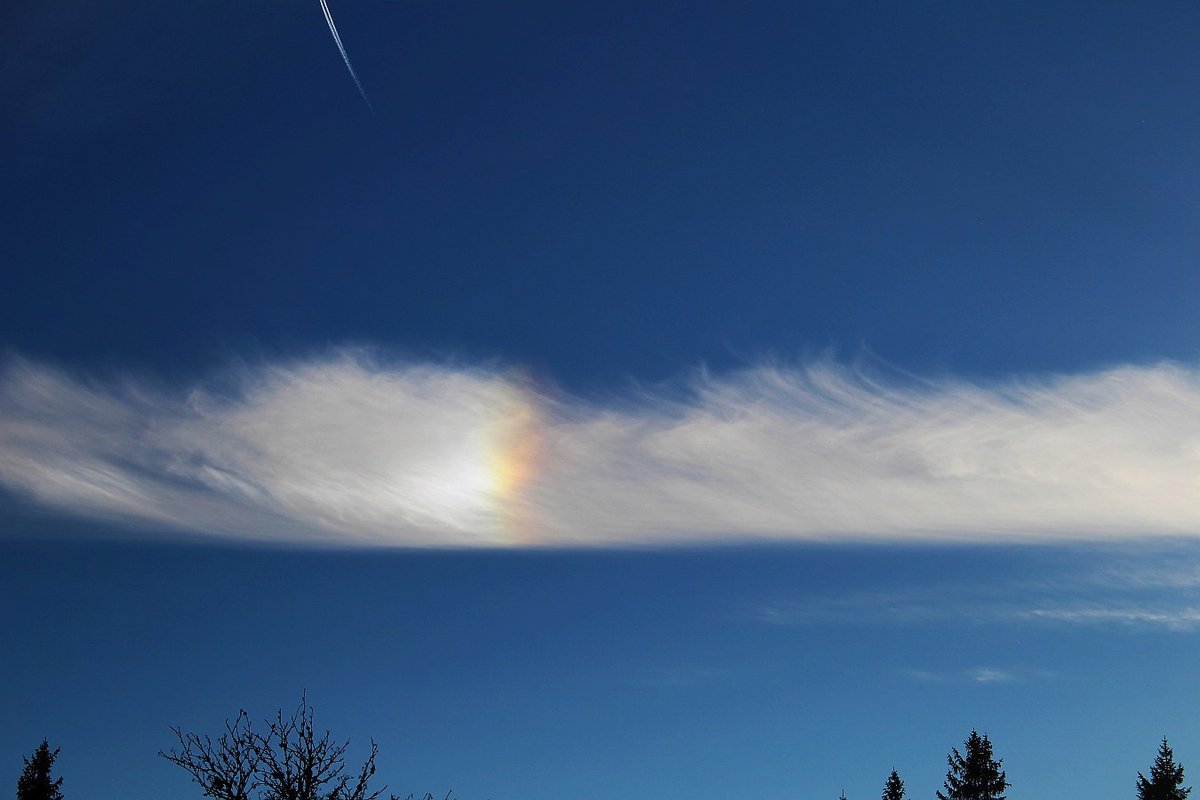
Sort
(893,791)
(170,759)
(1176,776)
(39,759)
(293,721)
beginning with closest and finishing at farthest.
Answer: (170,759)
(293,721)
(1176,776)
(39,759)
(893,791)

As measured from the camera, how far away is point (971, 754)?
57.4 m

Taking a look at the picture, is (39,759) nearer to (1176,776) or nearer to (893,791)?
(893,791)

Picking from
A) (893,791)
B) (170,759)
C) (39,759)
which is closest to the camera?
(170,759)

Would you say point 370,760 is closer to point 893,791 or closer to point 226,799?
point 226,799

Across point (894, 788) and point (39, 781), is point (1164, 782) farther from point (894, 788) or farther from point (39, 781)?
point (39, 781)

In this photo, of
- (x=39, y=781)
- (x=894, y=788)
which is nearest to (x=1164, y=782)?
(x=894, y=788)

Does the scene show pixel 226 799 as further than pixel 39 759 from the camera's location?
No

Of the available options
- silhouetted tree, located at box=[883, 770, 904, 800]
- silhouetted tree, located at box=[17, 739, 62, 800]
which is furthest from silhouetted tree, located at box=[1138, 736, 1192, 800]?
silhouetted tree, located at box=[17, 739, 62, 800]

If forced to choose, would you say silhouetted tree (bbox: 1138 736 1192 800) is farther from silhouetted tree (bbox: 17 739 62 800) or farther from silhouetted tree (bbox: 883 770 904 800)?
silhouetted tree (bbox: 17 739 62 800)

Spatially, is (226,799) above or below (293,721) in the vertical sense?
below

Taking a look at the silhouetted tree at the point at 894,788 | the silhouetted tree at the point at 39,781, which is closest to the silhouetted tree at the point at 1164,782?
the silhouetted tree at the point at 894,788

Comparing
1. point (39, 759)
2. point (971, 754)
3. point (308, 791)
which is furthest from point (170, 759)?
point (971, 754)

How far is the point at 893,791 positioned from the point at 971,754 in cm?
744

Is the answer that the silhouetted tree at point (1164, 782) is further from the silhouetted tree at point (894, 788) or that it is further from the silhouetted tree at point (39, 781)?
the silhouetted tree at point (39, 781)
